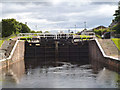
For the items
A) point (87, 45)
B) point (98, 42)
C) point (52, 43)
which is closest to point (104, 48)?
point (98, 42)

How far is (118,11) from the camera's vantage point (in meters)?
54.2

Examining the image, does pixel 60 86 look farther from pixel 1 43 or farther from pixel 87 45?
pixel 87 45

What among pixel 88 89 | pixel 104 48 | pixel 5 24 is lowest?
pixel 88 89

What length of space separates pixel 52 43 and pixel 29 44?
5109mm

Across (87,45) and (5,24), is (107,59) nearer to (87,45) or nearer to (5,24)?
(87,45)

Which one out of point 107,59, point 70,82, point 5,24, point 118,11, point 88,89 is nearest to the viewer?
point 88,89

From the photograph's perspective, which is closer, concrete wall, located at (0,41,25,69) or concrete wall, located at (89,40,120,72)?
concrete wall, located at (89,40,120,72)

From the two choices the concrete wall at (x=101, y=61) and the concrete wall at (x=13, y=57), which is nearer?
the concrete wall at (x=101, y=61)

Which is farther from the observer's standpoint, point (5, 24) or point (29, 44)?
point (5, 24)

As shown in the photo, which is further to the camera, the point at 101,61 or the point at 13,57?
the point at 13,57

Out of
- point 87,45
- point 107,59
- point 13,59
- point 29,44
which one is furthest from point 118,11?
point 13,59

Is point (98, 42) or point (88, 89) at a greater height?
point (98, 42)

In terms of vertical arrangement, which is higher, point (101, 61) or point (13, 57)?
point (13, 57)

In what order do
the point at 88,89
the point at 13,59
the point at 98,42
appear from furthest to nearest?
1. the point at 98,42
2. the point at 13,59
3. the point at 88,89
